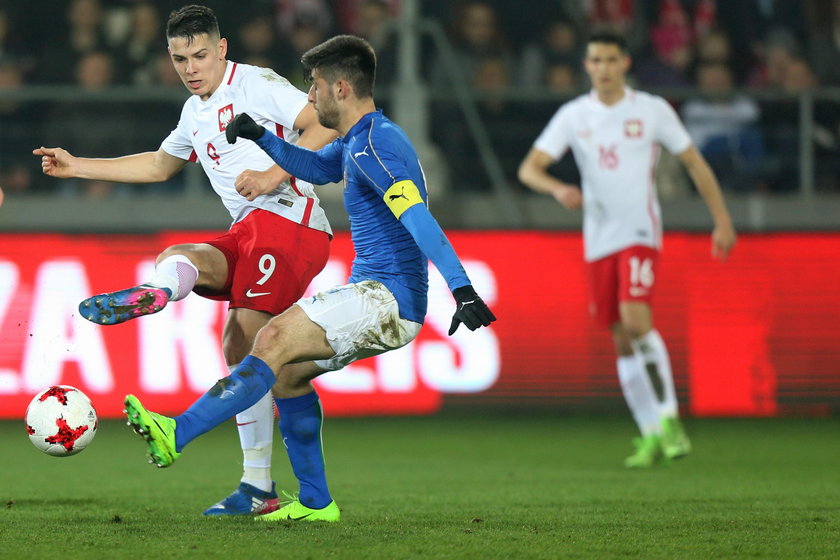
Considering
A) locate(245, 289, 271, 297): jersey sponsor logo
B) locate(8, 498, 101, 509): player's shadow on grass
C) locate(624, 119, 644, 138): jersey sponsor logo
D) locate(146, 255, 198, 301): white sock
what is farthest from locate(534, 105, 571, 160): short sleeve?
locate(8, 498, 101, 509): player's shadow on grass

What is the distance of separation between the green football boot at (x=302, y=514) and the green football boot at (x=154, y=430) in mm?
982

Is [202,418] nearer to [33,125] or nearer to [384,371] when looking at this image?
[384,371]

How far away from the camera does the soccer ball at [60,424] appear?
193 inches

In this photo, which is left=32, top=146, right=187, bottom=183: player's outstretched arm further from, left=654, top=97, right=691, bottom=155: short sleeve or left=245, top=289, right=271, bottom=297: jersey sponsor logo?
left=654, top=97, right=691, bottom=155: short sleeve

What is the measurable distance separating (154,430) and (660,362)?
Result: 435 centimetres

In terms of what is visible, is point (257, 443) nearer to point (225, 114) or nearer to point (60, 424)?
point (60, 424)

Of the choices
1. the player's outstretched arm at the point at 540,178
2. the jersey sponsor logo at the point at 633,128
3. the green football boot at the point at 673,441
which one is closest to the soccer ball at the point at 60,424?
the player's outstretched arm at the point at 540,178

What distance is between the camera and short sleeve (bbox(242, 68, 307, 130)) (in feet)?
17.9

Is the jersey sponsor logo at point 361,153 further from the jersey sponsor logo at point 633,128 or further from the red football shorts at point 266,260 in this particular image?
the jersey sponsor logo at point 633,128

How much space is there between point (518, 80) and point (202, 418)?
8277 mm

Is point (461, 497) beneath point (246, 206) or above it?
beneath

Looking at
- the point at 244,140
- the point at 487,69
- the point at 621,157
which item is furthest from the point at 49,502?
the point at 487,69

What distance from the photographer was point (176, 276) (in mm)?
4961

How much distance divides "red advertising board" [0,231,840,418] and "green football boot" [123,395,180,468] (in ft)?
18.6
